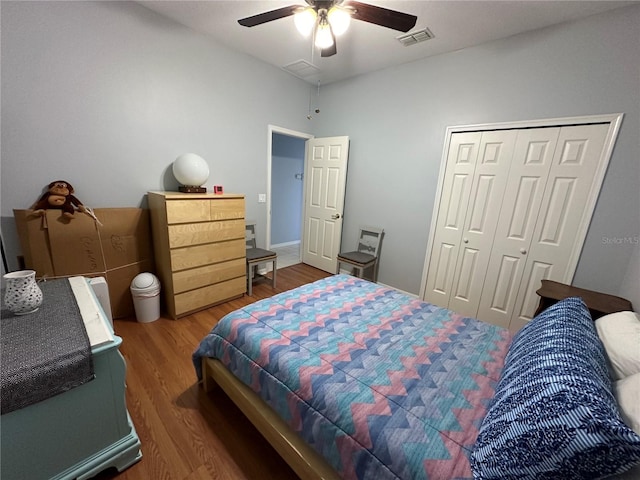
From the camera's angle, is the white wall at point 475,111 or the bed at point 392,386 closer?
the bed at point 392,386

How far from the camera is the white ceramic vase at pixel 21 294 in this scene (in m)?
1.07

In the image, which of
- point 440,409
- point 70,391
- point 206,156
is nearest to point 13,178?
point 206,156

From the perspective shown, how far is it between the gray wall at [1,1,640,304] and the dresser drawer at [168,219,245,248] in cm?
61

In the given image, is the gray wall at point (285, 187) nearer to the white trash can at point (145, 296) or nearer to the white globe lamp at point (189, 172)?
the white globe lamp at point (189, 172)

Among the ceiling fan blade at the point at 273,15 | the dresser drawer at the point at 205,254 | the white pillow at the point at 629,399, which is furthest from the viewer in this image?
the dresser drawer at the point at 205,254

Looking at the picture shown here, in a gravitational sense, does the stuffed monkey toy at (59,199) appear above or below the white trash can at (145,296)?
above

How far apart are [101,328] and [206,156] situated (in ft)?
7.17

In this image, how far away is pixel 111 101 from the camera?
214 centimetres

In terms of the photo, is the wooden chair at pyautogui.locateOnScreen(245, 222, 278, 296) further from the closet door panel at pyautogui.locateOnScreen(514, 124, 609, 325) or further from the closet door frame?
the closet door panel at pyautogui.locateOnScreen(514, 124, 609, 325)

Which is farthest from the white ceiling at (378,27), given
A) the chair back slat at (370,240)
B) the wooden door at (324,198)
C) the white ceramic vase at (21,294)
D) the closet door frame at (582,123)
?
the white ceramic vase at (21,294)

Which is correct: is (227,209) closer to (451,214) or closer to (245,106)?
(245,106)

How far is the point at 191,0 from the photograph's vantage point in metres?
2.03

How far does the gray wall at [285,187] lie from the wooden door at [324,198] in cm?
103

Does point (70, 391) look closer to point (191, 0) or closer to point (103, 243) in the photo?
point (103, 243)
